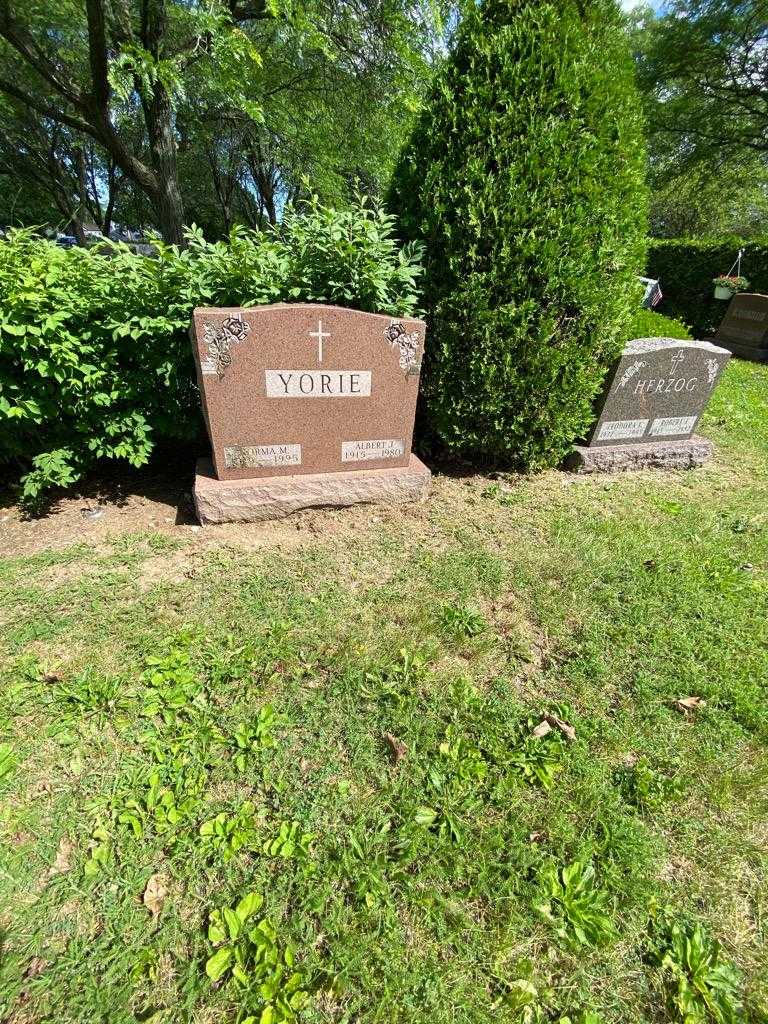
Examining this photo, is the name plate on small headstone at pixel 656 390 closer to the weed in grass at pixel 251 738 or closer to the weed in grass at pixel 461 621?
the weed in grass at pixel 461 621

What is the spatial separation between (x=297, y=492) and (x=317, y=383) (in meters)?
0.79

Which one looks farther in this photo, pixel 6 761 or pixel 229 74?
pixel 229 74

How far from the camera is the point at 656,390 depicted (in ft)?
14.6

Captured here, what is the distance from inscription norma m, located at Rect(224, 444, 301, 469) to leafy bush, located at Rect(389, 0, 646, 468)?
1267mm

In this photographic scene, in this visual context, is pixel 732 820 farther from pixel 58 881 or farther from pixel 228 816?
pixel 58 881

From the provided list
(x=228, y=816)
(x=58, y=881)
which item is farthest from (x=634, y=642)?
(x=58, y=881)

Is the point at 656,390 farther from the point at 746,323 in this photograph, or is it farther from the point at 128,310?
the point at 746,323

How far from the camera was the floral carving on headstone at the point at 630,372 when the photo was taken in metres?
4.25

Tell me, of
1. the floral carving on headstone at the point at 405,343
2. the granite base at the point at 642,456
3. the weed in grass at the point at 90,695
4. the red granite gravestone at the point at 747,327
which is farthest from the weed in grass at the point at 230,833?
the red granite gravestone at the point at 747,327

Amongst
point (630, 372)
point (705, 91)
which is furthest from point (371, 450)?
point (705, 91)

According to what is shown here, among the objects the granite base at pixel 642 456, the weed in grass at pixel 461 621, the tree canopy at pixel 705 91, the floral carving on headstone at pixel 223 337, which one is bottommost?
the weed in grass at pixel 461 621

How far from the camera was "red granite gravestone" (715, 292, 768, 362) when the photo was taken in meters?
10.2

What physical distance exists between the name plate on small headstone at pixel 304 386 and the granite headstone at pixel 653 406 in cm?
197

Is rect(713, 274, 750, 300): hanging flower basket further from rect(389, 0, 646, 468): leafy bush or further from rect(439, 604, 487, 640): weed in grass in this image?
rect(439, 604, 487, 640): weed in grass
